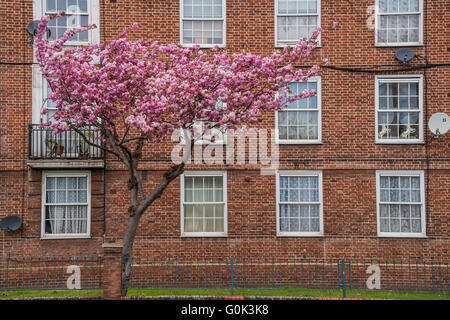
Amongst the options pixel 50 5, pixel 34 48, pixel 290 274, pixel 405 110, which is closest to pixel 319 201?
pixel 290 274

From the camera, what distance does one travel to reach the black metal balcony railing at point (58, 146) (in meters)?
15.2

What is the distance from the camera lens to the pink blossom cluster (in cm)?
1140

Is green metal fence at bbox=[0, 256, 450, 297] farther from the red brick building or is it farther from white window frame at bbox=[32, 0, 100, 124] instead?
white window frame at bbox=[32, 0, 100, 124]

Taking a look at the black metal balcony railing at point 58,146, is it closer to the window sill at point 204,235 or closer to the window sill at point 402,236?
the window sill at point 204,235

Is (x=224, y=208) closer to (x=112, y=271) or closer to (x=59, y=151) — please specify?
(x=59, y=151)

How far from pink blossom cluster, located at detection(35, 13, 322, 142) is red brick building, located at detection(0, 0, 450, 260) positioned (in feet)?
12.2

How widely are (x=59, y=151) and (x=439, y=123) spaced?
10.7m

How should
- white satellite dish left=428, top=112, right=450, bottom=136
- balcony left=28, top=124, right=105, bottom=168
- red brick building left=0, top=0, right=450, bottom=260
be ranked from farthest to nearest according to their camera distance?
red brick building left=0, top=0, right=450, bottom=260 < white satellite dish left=428, top=112, right=450, bottom=136 < balcony left=28, top=124, right=105, bottom=168

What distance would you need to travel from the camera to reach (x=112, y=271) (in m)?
11.4

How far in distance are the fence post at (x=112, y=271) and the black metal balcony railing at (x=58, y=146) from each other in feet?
14.9

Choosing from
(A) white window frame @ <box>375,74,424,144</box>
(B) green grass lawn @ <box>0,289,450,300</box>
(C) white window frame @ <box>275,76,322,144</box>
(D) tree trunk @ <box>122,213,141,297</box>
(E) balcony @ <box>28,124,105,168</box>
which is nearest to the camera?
(D) tree trunk @ <box>122,213,141,297</box>

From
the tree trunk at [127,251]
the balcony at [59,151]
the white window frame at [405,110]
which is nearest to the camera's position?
the tree trunk at [127,251]

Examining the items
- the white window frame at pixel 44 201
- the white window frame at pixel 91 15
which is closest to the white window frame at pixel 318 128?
the white window frame at pixel 44 201

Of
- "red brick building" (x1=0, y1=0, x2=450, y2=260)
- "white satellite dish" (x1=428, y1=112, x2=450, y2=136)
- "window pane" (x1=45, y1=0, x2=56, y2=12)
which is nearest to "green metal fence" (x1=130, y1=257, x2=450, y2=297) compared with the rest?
"red brick building" (x1=0, y1=0, x2=450, y2=260)
